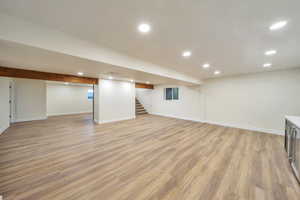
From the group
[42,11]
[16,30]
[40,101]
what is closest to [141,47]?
[42,11]

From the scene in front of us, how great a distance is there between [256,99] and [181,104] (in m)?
3.58

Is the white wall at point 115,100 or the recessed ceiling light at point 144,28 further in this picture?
the white wall at point 115,100

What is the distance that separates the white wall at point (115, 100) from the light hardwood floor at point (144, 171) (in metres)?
2.70

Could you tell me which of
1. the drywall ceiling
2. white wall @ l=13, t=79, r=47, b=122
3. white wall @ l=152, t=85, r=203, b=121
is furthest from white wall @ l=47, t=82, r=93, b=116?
white wall @ l=152, t=85, r=203, b=121

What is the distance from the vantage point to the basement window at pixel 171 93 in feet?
25.0

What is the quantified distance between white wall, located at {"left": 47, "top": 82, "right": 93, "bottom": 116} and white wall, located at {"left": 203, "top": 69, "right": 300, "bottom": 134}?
9.44 metres

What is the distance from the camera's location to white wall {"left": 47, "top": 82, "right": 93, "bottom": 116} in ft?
26.1

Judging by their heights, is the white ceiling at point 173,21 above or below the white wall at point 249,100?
above

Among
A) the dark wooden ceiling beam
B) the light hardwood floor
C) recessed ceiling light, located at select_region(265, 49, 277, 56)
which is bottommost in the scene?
the light hardwood floor

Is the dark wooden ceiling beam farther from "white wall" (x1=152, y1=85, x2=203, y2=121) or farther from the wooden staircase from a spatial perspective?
"white wall" (x1=152, y1=85, x2=203, y2=121)

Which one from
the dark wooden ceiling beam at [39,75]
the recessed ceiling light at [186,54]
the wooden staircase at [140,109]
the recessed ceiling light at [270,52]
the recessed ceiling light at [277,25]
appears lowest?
the wooden staircase at [140,109]

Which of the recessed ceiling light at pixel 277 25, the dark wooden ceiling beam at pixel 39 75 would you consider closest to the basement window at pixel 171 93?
the dark wooden ceiling beam at pixel 39 75

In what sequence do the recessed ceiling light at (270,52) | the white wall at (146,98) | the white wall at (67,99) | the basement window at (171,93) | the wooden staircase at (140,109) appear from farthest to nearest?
the white wall at (146,98)
the wooden staircase at (140,109)
the white wall at (67,99)
the basement window at (171,93)
the recessed ceiling light at (270,52)

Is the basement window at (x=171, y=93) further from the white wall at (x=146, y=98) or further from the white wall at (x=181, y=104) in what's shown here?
the white wall at (x=146, y=98)
